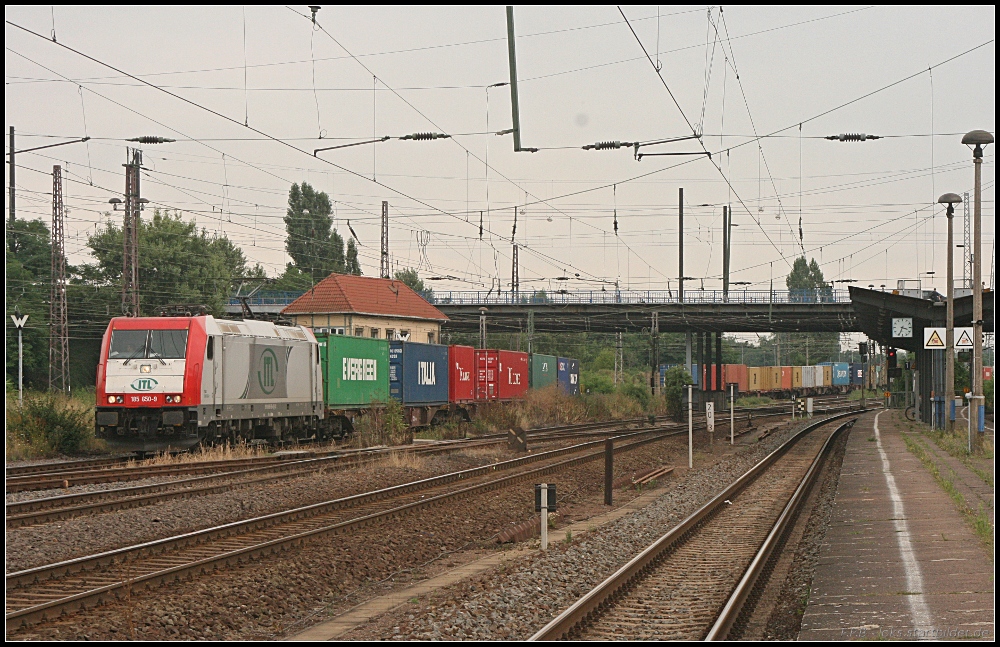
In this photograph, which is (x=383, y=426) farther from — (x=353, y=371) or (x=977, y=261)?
(x=977, y=261)

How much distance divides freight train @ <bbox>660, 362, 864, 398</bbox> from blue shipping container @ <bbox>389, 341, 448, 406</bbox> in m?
34.1

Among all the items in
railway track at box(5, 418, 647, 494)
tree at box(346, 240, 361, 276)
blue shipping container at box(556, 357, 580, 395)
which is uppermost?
tree at box(346, 240, 361, 276)

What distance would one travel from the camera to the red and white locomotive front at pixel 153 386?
73.9 feet

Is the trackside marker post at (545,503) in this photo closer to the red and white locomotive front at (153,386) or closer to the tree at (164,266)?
the red and white locomotive front at (153,386)

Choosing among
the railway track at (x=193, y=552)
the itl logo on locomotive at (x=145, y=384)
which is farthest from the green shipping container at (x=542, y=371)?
the railway track at (x=193, y=552)

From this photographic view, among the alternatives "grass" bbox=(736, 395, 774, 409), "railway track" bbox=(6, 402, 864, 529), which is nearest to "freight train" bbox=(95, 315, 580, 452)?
"railway track" bbox=(6, 402, 864, 529)

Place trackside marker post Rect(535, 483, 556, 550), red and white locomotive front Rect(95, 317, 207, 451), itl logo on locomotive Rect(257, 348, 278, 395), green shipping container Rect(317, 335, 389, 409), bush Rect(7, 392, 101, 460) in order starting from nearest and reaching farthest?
trackside marker post Rect(535, 483, 556, 550) → red and white locomotive front Rect(95, 317, 207, 451) → bush Rect(7, 392, 101, 460) → itl logo on locomotive Rect(257, 348, 278, 395) → green shipping container Rect(317, 335, 389, 409)

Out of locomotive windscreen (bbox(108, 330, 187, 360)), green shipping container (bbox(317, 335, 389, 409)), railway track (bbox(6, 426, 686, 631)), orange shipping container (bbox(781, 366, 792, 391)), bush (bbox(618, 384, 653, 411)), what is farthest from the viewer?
orange shipping container (bbox(781, 366, 792, 391))

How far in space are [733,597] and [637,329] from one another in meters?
66.2

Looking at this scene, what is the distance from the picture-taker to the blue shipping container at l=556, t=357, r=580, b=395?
53.5 meters

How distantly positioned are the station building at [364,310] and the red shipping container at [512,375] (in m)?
11.0

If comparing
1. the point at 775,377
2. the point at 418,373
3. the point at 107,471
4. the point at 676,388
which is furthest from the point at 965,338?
the point at 775,377

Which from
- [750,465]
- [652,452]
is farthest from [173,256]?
[750,465]

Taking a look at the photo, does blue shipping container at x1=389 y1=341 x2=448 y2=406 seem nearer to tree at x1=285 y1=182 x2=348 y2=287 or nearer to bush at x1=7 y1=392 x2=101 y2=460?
bush at x1=7 y1=392 x2=101 y2=460
